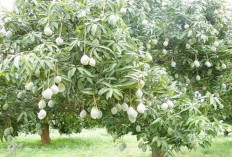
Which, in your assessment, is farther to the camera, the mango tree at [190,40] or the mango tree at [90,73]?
the mango tree at [190,40]

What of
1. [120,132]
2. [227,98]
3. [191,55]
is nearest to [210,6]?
[191,55]

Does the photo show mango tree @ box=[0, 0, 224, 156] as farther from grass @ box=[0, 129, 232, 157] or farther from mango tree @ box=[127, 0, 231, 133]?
grass @ box=[0, 129, 232, 157]

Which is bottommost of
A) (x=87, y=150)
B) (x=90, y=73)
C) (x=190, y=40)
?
(x=87, y=150)

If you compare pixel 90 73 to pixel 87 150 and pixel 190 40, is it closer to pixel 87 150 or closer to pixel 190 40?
pixel 190 40

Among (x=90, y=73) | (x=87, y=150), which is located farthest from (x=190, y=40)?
(x=87, y=150)

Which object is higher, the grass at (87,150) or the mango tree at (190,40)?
the mango tree at (190,40)

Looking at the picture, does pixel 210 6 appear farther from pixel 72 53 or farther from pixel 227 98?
pixel 72 53

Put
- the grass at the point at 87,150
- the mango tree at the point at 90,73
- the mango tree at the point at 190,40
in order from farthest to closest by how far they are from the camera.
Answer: the grass at the point at 87,150
the mango tree at the point at 190,40
the mango tree at the point at 90,73

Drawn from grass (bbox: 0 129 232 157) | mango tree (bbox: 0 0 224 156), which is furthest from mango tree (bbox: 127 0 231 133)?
grass (bbox: 0 129 232 157)

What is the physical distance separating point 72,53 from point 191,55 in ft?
7.09

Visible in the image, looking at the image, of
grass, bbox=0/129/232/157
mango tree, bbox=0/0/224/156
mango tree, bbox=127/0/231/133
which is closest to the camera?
mango tree, bbox=0/0/224/156

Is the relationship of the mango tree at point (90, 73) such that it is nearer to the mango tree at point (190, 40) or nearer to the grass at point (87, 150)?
the mango tree at point (190, 40)

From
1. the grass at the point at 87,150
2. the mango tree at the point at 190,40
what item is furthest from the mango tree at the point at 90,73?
the grass at the point at 87,150

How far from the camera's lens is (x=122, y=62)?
2.10 m
